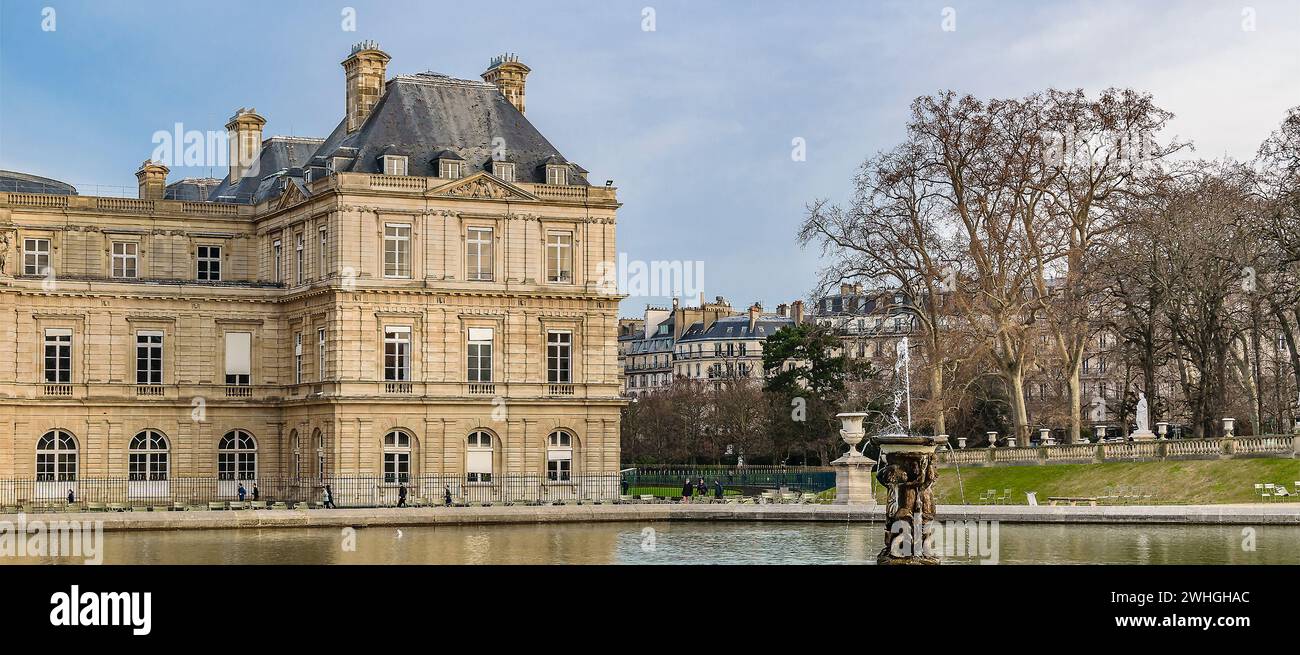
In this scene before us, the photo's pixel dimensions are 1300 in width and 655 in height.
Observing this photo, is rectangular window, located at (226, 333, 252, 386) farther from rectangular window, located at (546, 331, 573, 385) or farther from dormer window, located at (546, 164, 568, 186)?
dormer window, located at (546, 164, 568, 186)

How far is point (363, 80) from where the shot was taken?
192 ft

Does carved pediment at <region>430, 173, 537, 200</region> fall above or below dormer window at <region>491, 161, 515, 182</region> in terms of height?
below

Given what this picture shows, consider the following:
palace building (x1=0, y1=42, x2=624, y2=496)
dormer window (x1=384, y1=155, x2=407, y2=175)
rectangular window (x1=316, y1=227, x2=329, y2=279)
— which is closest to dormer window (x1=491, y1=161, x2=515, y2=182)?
palace building (x1=0, y1=42, x2=624, y2=496)

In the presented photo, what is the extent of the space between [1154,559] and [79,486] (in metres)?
33.6

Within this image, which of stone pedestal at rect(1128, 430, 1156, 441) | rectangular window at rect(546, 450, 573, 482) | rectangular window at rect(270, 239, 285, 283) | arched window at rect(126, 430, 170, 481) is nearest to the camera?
stone pedestal at rect(1128, 430, 1156, 441)

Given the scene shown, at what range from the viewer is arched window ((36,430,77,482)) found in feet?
171

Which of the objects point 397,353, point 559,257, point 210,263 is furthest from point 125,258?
point 559,257

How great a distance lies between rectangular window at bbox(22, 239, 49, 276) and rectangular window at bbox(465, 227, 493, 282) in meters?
13.0

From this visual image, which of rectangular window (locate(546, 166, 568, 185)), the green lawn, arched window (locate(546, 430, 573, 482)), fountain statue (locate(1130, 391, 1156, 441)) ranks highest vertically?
rectangular window (locate(546, 166, 568, 185))

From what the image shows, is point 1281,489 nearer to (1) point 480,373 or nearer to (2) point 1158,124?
(2) point 1158,124

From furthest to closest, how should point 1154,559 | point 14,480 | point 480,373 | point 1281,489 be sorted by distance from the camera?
point 480,373 < point 14,480 < point 1281,489 < point 1154,559

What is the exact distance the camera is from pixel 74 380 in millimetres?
52812

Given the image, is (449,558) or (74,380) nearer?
(449,558)
